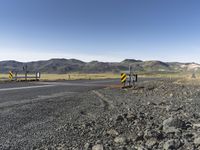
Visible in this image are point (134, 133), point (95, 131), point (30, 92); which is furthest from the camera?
point (30, 92)

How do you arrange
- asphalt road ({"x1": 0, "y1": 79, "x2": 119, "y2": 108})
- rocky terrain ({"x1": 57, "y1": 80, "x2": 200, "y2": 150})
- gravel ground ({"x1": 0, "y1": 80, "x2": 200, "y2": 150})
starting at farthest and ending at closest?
asphalt road ({"x1": 0, "y1": 79, "x2": 119, "y2": 108})
gravel ground ({"x1": 0, "y1": 80, "x2": 200, "y2": 150})
rocky terrain ({"x1": 57, "y1": 80, "x2": 200, "y2": 150})

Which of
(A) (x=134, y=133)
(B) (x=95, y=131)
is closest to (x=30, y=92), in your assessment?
(B) (x=95, y=131)

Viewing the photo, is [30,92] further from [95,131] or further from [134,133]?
[134,133]

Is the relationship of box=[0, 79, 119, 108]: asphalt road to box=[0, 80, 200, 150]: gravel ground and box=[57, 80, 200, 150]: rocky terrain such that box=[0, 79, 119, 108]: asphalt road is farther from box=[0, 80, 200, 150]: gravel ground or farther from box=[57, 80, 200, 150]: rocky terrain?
box=[57, 80, 200, 150]: rocky terrain

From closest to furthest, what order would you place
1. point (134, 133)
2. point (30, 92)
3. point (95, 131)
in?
point (134, 133) < point (95, 131) < point (30, 92)

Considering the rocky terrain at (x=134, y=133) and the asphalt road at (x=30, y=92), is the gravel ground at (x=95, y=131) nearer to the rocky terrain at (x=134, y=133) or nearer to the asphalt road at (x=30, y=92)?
the rocky terrain at (x=134, y=133)

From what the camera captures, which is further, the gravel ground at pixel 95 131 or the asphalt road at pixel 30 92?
the asphalt road at pixel 30 92

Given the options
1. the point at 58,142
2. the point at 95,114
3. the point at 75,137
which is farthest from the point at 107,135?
the point at 95,114

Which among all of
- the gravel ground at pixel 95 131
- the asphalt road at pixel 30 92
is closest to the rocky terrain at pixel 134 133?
the gravel ground at pixel 95 131

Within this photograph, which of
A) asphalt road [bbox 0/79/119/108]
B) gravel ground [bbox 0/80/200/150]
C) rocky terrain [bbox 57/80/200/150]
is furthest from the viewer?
asphalt road [bbox 0/79/119/108]

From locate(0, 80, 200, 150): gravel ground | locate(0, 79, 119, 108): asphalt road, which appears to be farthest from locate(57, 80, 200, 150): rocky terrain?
locate(0, 79, 119, 108): asphalt road

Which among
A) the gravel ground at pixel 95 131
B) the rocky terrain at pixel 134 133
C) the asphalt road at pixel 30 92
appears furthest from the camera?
the asphalt road at pixel 30 92

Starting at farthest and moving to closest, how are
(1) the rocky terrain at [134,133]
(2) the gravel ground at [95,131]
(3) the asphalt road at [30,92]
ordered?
(3) the asphalt road at [30,92]
(2) the gravel ground at [95,131]
(1) the rocky terrain at [134,133]

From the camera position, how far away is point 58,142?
6.95 meters
